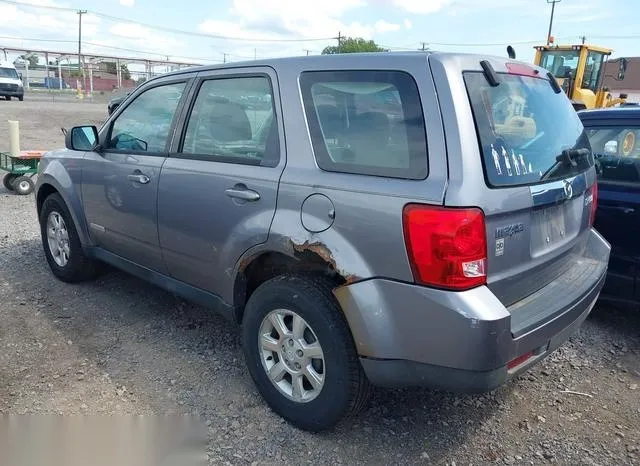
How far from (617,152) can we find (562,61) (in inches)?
461

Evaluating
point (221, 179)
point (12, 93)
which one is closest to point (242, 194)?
point (221, 179)

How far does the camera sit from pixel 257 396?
3.21 m

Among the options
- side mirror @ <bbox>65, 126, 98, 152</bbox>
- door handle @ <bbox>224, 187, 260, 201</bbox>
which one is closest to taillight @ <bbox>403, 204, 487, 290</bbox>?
door handle @ <bbox>224, 187, 260, 201</bbox>

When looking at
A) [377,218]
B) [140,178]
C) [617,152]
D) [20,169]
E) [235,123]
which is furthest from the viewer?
[20,169]

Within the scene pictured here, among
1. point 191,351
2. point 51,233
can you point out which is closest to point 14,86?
point 51,233

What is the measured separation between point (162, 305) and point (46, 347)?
3.09ft

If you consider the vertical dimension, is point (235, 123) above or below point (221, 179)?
above

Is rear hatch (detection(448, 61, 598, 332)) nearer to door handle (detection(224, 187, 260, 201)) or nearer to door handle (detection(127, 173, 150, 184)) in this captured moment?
door handle (detection(224, 187, 260, 201))

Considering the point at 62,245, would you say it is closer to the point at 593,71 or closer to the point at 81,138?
the point at 81,138

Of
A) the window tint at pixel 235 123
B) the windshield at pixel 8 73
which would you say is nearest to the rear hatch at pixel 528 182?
the window tint at pixel 235 123

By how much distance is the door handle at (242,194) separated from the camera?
2.95 meters

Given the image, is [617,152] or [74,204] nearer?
[617,152]

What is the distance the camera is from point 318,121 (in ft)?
9.23

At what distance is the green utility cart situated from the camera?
823cm
